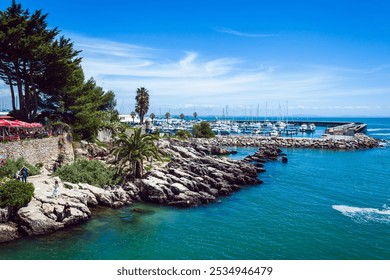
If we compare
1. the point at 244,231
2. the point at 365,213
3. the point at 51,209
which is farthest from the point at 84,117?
the point at 365,213

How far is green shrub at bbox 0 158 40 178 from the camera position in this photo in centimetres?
3161

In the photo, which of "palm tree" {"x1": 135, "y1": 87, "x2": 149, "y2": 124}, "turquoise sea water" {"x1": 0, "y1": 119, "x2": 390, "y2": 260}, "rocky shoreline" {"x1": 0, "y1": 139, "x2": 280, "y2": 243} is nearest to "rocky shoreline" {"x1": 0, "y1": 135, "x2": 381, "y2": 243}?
"rocky shoreline" {"x1": 0, "y1": 139, "x2": 280, "y2": 243}

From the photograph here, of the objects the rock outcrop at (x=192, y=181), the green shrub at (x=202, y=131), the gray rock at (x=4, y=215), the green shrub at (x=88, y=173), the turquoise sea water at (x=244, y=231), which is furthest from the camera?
the green shrub at (x=202, y=131)

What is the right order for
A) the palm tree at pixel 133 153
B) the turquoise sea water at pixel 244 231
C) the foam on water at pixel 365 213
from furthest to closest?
1. the palm tree at pixel 133 153
2. the foam on water at pixel 365 213
3. the turquoise sea water at pixel 244 231

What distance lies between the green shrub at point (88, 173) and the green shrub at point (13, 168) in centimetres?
248

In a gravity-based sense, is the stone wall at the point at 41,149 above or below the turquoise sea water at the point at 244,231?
above

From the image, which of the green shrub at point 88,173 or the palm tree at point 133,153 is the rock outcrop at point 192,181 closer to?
the palm tree at point 133,153

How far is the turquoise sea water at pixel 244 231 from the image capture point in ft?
75.6

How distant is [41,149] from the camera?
38.8m

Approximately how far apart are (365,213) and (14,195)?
112 feet

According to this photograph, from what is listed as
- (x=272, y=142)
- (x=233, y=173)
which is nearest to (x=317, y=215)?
A: (x=233, y=173)

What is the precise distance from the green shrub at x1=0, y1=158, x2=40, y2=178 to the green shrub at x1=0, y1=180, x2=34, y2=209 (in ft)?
19.2

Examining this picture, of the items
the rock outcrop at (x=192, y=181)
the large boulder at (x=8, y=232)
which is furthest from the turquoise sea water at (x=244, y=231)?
the rock outcrop at (x=192, y=181)

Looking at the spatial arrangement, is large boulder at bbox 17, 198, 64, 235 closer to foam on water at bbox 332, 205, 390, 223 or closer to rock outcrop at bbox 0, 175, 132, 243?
rock outcrop at bbox 0, 175, 132, 243
